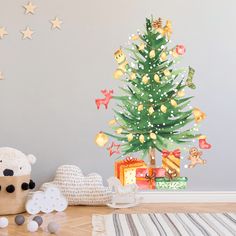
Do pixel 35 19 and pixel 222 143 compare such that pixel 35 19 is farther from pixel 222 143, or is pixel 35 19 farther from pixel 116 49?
pixel 222 143

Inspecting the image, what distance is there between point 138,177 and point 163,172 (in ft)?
0.67

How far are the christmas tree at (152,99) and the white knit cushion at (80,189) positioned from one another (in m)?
0.34

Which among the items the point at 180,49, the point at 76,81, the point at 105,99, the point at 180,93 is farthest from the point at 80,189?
the point at 180,49

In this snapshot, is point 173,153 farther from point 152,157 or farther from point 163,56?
point 163,56

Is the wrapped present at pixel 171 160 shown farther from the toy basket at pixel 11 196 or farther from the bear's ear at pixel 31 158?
the toy basket at pixel 11 196

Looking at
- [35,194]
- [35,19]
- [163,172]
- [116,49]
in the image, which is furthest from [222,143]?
[35,19]

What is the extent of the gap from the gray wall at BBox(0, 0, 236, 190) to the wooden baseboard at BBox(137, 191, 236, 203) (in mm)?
55

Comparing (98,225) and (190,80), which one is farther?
(190,80)

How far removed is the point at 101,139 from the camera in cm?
342

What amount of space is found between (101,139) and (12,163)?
0.74 metres

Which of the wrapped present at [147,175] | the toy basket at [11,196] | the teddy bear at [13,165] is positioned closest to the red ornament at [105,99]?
the wrapped present at [147,175]

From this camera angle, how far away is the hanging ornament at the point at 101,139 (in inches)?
135

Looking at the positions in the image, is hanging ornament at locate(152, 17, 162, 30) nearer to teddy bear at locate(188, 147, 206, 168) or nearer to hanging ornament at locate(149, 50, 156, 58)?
hanging ornament at locate(149, 50, 156, 58)

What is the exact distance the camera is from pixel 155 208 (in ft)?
10.5
